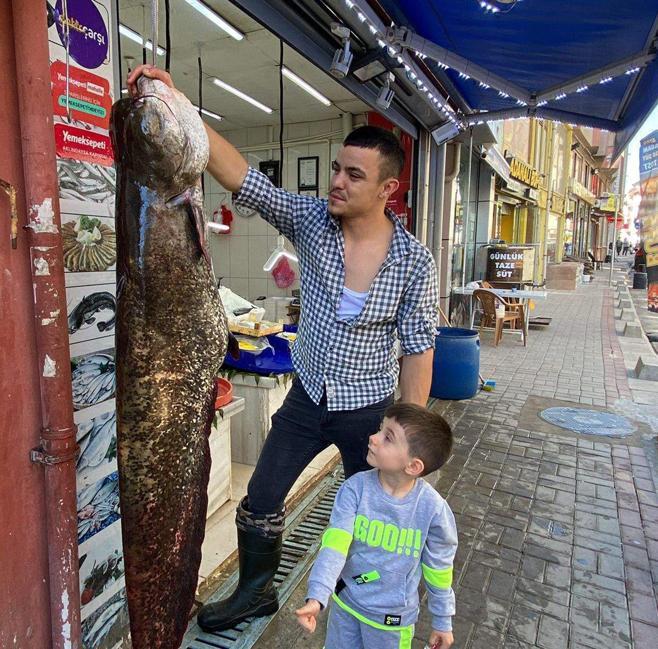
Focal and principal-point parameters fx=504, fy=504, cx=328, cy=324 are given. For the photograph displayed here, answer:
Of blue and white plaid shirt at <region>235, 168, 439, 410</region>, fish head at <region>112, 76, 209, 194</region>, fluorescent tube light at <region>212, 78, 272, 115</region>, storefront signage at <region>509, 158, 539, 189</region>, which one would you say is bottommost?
blue and white plaid shirt at <region>235, 168, 439, 410</region>

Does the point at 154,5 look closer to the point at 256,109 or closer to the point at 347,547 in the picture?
Answer: the point at 347,547

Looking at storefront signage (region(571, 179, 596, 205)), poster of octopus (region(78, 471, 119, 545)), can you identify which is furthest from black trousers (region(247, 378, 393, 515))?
storefront signage (region(571, 179, 596, 205))

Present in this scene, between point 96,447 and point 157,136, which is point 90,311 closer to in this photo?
point 96,447

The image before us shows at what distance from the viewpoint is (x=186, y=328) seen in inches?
53.7

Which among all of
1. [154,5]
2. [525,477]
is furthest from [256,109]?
[154,5]

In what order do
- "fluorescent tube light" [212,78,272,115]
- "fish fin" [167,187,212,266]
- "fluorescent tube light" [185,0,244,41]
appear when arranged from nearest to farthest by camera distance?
"fish fin" [167,187,212,266] → "fluorescent tube light" [185,0,244,41] → "fluorescent tube light" [212,78,272,115]

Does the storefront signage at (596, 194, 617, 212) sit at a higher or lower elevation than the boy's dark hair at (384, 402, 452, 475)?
higher

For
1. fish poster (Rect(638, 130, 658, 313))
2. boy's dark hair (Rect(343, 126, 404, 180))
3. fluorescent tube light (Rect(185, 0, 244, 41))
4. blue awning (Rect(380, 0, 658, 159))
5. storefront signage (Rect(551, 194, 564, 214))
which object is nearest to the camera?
boy's dark hair (Rect(343, 126, 404, 180))

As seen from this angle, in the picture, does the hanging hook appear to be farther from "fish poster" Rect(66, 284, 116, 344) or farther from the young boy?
the young boy

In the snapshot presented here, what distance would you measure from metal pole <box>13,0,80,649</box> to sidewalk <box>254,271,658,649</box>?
4.19 ft

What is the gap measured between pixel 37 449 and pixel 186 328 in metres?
0.79

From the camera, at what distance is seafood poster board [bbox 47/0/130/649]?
5.87 feet

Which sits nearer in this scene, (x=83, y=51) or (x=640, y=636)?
(x=83, y=51)

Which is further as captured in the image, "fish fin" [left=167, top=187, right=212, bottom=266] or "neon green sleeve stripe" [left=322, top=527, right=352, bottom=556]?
"neon green sleeve stripe" [left=322, top=527, right=352, bottom=556]
